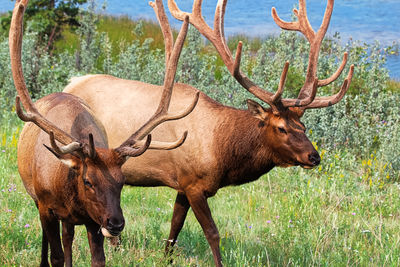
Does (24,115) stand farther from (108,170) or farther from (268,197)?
(268,197)

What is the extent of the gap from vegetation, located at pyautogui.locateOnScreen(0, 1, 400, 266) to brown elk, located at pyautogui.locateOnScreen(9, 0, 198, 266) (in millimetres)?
651

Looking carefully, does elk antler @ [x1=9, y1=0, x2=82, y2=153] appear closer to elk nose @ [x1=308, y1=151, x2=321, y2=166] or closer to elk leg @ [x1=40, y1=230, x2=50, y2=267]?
elk leg @ [x1=40, y1=230, x2=50, y2=267]

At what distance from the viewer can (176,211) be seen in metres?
5.53

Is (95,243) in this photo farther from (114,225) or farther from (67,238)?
(114,225)

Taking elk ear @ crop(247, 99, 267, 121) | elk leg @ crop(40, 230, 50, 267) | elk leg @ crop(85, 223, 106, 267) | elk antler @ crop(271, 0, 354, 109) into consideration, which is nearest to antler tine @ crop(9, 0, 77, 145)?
elk leg @ crop(85, 223, 106, 267)

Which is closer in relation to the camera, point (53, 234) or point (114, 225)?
point (114, 225)

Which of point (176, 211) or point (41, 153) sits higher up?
point (41, 153)

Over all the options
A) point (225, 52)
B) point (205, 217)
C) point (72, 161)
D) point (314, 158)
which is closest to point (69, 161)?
point (72, 161)

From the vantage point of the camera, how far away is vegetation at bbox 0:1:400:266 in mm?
5145

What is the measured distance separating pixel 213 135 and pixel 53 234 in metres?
1.75

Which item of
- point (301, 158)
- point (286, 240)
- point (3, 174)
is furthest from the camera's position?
point (3, 174)

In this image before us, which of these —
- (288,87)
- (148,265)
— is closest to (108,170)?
(148,265)

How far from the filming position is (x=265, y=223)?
621 cm

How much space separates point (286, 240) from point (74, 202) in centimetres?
225
